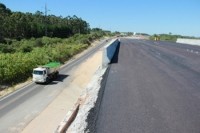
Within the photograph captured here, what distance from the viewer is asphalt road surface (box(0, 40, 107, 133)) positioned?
2239 centimetres

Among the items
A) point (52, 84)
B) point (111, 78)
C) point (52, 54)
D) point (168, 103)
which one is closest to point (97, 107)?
point (168, 103)

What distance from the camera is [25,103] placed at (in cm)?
2806

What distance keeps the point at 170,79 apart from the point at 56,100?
11.1 m

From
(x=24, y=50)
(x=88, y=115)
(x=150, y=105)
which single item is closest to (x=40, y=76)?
(x=150, y=105)

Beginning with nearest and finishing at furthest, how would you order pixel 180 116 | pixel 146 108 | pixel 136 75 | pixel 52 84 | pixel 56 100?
pixel 180 116 < pixel 146 108 < pixel 136 75 < pixel 56 100 < pixel 52 84

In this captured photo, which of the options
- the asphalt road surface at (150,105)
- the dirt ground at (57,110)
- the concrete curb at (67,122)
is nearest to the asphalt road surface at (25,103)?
the dirt ground at (57,110)

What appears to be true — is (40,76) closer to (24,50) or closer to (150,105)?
(150,105)

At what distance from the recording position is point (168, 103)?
14.4m

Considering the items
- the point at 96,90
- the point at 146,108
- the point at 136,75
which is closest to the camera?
the point at 146,108

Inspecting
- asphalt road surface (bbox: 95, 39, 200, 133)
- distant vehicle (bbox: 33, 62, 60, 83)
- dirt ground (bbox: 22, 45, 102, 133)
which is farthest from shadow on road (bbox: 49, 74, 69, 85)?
asphalt road surface (bbox: 95, 39, 200, 133)

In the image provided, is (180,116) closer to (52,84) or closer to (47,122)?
(47,122)

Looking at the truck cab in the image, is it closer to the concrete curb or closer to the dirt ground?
the dirt ground

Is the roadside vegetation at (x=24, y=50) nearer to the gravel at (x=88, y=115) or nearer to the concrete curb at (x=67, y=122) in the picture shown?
the gravel at (x=88, y=115)

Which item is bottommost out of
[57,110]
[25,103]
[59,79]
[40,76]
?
[59,79]
